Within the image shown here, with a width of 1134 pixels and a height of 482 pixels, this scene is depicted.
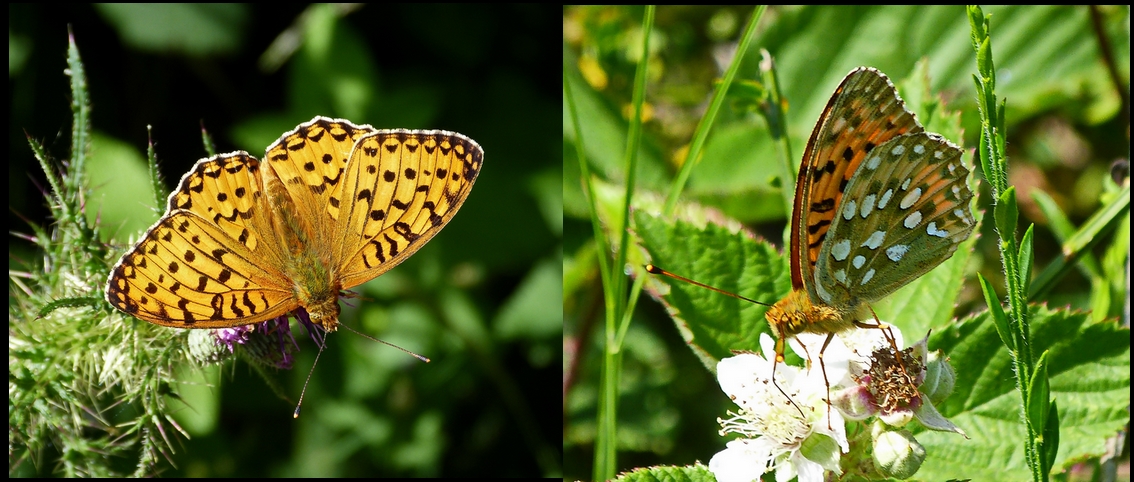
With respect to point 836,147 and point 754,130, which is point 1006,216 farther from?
point 754,130

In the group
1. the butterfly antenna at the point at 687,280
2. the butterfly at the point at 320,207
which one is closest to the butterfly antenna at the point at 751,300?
the butterfly antenna at the point at 687,280

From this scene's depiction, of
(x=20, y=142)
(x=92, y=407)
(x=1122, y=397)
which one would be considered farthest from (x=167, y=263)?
(x=20, y=142)

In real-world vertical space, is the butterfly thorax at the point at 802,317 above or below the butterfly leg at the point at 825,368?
above

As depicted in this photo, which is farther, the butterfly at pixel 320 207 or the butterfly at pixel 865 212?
the butterfly at pixel 320 207

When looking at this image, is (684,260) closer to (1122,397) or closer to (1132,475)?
→ (1122,397)

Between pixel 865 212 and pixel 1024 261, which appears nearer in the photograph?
pixel 1024 261

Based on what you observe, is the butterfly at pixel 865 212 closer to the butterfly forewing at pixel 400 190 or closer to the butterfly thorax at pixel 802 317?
the butterfly thorax at pixel 802 317

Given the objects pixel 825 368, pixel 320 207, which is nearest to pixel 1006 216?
pixel 825 368
